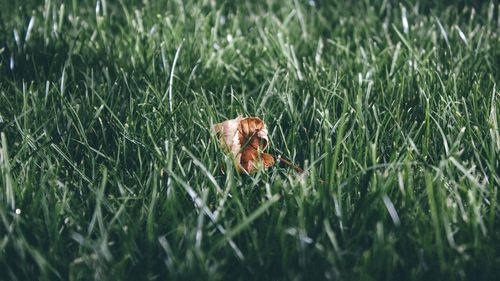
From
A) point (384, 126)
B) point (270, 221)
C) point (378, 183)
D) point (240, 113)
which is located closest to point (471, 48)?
point (384, 126)

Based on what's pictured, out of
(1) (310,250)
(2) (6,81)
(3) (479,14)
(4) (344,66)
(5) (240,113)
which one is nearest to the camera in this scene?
(1) (310,250)

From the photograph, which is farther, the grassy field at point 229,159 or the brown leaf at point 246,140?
the brown leaf at point 246,140

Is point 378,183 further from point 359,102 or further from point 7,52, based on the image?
point 7,52

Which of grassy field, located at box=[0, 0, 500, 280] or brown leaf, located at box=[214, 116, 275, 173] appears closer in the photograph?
grassy field, located at box=[0, 0, 500, 280]
